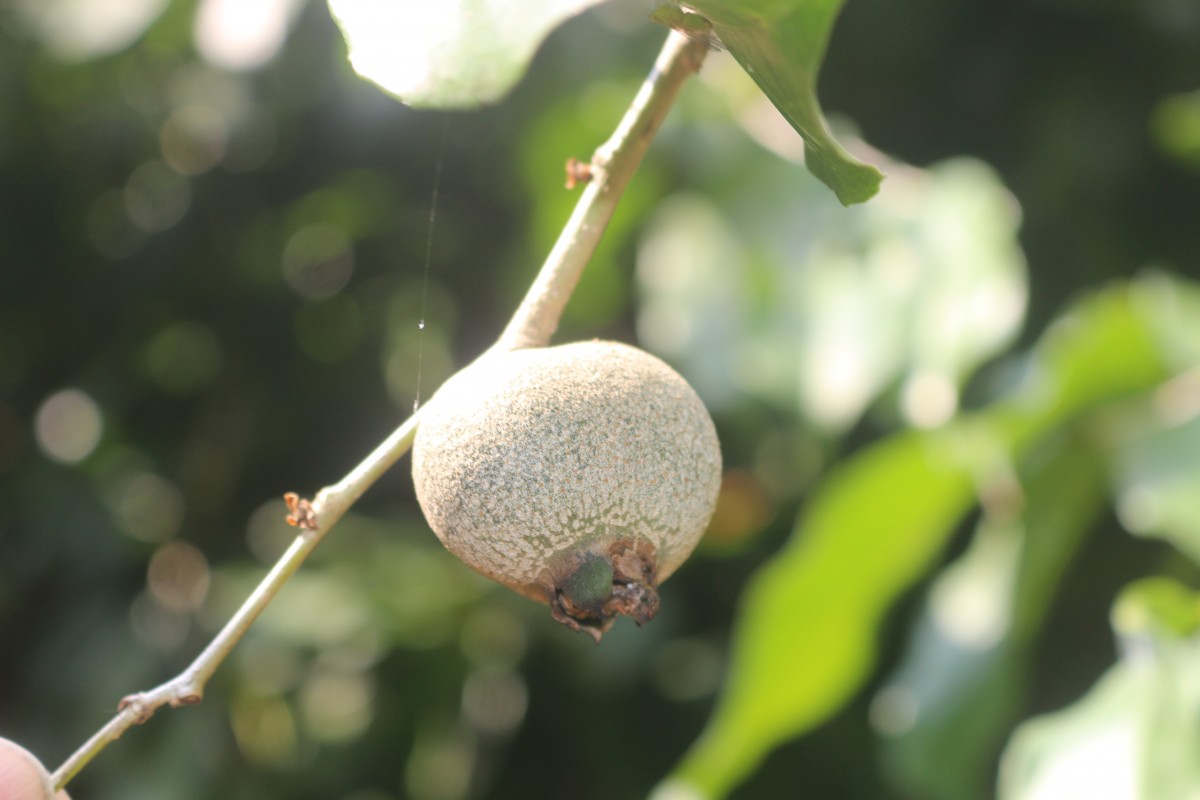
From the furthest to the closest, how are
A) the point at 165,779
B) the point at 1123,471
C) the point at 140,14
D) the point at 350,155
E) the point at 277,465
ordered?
the point at 277,465, the point at 350,155, the point at 165,779, the point at 140,14, the point at 1123,471

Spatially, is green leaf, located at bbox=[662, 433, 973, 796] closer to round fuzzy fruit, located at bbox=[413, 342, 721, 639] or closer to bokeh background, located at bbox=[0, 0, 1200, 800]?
bokeh background, located at bbox=[0, 0, 1200, 800]

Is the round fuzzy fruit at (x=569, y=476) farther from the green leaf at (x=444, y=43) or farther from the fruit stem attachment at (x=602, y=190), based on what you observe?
the green leaf at (x=444, y=43)

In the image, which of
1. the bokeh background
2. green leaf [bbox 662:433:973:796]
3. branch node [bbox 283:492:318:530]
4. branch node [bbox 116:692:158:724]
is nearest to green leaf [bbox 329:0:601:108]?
branch node [bbox 283:492:318:530]

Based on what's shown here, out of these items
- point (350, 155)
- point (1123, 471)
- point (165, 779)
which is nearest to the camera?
point (1123, 471)

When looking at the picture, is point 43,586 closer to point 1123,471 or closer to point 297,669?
point 297,669

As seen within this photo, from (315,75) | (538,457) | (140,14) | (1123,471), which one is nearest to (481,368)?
(538,457)
